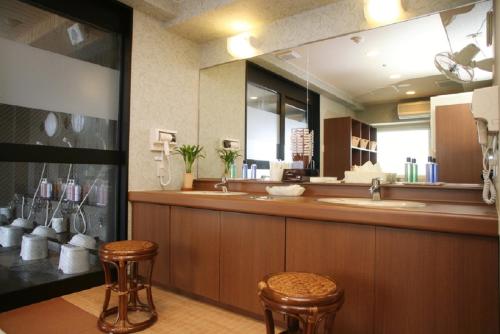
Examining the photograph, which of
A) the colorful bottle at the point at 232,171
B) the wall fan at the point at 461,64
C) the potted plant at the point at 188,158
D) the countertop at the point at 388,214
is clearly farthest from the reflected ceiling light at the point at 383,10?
the potted plant at the point at 188,158

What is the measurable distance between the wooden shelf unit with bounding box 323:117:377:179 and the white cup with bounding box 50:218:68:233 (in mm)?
2033

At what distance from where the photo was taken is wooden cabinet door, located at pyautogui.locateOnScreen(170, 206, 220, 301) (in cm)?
192

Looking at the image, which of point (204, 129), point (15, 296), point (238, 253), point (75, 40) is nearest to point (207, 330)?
point (238, 253)

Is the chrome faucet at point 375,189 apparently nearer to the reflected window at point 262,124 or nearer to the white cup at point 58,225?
the reflected window at point 262,124

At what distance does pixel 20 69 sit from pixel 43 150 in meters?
0.53

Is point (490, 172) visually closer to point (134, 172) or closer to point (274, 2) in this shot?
point (274, 2)

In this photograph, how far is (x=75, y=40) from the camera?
7.55 ft

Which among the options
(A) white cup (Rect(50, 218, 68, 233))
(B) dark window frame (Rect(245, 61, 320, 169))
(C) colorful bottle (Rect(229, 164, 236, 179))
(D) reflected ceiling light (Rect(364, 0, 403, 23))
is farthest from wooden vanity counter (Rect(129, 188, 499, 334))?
(D) reflected ceiling light (Rect(364, 0, 403, 23))

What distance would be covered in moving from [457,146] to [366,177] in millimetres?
528

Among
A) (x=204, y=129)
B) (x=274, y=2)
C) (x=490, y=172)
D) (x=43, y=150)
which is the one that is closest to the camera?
(x=490, y=172)

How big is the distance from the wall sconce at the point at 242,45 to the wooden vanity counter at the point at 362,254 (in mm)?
1366

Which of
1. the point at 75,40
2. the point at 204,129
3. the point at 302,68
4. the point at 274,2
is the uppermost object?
the point at 274,2

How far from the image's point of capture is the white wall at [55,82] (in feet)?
6.37

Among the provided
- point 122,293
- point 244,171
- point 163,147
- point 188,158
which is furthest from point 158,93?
point 122,293
